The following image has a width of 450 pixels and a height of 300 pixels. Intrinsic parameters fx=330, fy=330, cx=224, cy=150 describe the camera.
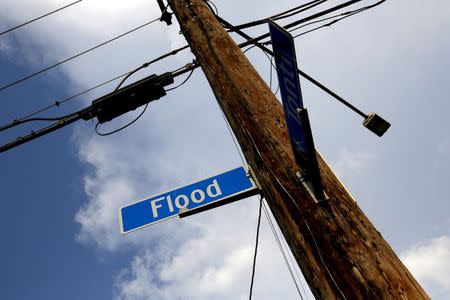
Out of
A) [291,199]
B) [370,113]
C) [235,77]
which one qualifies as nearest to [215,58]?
[235,77]

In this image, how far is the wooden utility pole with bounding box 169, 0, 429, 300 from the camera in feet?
4.93

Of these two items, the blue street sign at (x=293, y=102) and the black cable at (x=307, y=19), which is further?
the black cable at (x=307, y=19)

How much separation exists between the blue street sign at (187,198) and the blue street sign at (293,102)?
1.45 metres

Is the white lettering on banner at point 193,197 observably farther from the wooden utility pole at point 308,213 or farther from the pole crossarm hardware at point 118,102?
the pole crossarm hardware at point 118,102

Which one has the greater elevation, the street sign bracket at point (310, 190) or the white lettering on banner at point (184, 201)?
the white lettering on banner at point (184, 201)

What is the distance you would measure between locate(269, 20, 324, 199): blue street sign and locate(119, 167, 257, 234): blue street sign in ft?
4.75

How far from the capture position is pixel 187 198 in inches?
133

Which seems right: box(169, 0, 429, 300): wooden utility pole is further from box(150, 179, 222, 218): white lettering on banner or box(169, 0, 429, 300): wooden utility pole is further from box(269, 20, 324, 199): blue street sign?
box(150, 179, 222, 218): white lettering on banner

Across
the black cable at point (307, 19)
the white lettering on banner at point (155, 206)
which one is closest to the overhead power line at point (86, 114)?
the black cable at point (307, 19)

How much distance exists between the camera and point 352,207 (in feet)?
5.93

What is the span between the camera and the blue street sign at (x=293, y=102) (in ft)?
5.73

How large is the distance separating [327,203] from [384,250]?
347 mm

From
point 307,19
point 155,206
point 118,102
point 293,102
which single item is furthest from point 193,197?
point 307,19

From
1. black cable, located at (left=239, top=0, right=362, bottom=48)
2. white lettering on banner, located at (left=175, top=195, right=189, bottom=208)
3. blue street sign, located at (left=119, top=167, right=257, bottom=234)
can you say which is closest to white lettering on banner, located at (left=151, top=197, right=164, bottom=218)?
blue street sign, located at (left=119, top=167, right=257, bottom=234)
